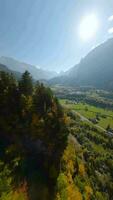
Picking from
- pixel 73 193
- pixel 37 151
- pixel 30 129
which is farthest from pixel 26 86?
pixel 73 193

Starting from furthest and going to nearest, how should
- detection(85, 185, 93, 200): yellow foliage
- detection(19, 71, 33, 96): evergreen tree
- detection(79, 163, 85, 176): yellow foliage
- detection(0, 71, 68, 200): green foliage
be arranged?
detection(79, 163, 85, 176): yellow foliage < detection(19, 71, 33, 96): evergreen tree < detection(85, 185, 93, 200): yellow foliage < detection(0, 71, 68, 200): green foliage

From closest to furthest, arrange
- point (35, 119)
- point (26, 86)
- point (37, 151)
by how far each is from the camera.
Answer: point (37, 151) < point (35, 119) < point (26, 86)

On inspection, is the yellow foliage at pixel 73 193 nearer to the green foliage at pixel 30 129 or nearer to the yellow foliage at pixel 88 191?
the yellow foliage at pixel 88 191

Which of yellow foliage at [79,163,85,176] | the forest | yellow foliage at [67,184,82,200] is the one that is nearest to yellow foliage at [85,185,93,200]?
the forest

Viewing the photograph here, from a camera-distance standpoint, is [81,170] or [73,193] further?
[81,170]

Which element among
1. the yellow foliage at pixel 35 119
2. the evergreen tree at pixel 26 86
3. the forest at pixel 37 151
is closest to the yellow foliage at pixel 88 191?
the forest at pixel 37 151

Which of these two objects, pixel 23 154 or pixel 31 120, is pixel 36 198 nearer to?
pixel 23 154

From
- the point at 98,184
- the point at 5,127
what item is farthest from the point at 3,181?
the point at 98,184

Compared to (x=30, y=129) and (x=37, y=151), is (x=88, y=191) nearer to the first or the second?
(x=37, y=151)

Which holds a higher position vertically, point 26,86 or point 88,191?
point 26,86

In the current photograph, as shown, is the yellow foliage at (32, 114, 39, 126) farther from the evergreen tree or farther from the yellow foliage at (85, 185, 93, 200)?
the yellow foliage at (85, 185, 93, 200)

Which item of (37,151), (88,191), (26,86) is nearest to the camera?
(37,151)
